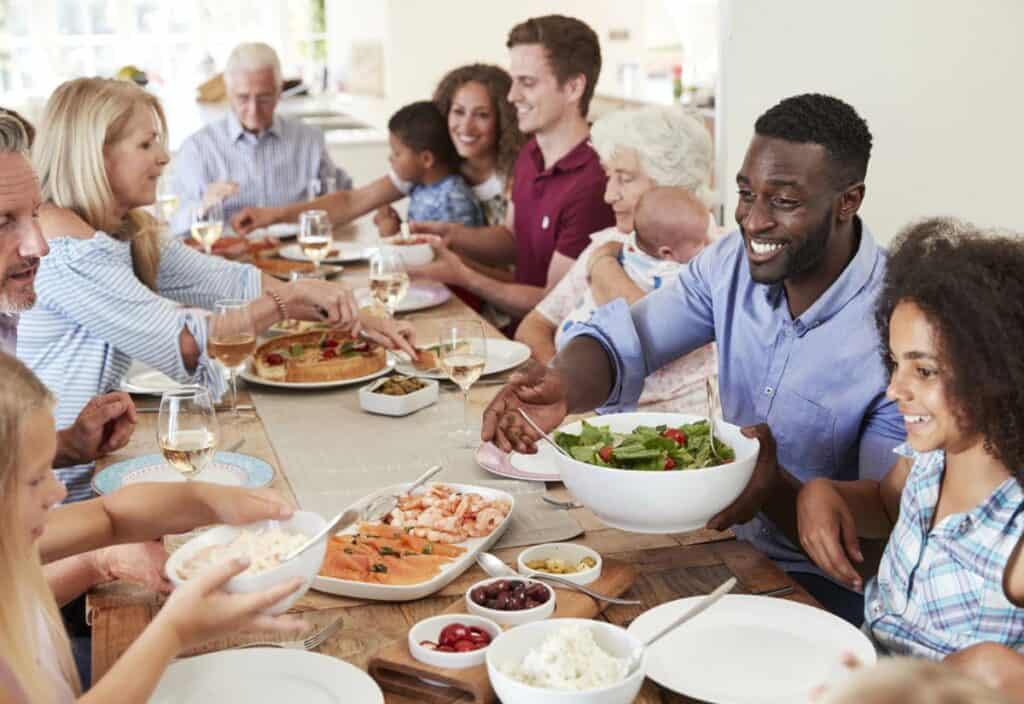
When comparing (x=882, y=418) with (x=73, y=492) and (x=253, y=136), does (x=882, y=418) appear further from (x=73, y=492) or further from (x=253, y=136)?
(x=253, y=136)

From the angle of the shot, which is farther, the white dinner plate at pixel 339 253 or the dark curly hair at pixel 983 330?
the white dinner plate at pixel 339 253

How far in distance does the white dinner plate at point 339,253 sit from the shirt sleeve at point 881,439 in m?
2.16

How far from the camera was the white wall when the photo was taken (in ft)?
10.4

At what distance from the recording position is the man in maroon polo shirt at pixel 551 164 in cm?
359

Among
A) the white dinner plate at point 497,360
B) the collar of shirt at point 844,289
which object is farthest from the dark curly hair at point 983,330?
the white dinner plate at point 497,360

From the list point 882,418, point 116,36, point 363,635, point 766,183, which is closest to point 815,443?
point 882,418

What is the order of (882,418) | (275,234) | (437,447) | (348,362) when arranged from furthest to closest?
(275,234) → (348,362) → (437,447) → (882,418)

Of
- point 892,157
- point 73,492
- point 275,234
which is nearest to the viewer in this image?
point 73,492

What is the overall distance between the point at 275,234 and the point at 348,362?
73.1 inches

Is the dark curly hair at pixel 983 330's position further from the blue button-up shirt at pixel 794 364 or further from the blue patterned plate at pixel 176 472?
the blue patterned plate at pixel 176 472

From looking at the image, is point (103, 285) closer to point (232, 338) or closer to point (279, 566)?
point (232, 338)

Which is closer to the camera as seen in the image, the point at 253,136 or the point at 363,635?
the point at 363,635

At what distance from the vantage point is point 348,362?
2512mm

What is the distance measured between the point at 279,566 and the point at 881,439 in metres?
1.04
